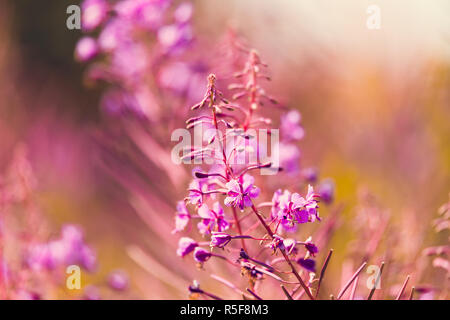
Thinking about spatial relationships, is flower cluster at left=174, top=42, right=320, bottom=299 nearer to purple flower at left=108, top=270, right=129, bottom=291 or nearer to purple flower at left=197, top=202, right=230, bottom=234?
purple flower at left=197, top=202, right=230, bottom=234

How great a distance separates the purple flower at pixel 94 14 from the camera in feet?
3.60

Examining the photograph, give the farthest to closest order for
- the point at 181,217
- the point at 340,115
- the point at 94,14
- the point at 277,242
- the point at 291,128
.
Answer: the point at 340,115
the point at 94,14
the point at 291,128
the point at 181,217
the point at 277,242

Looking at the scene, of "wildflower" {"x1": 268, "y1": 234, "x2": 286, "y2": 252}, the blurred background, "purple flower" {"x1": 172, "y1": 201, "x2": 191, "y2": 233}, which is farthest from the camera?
the blurred background

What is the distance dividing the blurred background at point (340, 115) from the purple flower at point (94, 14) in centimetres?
25

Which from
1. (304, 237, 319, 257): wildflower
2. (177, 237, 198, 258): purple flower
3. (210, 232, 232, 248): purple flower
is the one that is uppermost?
(177, 237, 198, 258): purple flower

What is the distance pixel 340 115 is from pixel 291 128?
0.87 m

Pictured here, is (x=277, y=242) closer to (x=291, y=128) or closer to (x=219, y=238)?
(x=219, y=238)

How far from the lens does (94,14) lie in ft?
3.62

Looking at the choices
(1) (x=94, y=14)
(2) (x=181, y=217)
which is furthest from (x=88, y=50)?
(2) (x=181, y=217)

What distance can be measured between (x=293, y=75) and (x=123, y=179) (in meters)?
0.86

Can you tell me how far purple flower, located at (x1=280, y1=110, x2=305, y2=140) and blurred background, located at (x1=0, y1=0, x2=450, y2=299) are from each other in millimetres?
268

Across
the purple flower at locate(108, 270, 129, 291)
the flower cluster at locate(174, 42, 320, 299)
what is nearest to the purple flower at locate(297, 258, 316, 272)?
the flower cluster at locate(174, 42, 320, 299)

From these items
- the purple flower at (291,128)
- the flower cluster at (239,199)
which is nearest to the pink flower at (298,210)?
the flower cluster at (239,199)

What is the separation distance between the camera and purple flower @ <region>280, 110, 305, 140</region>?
2.79 feet
